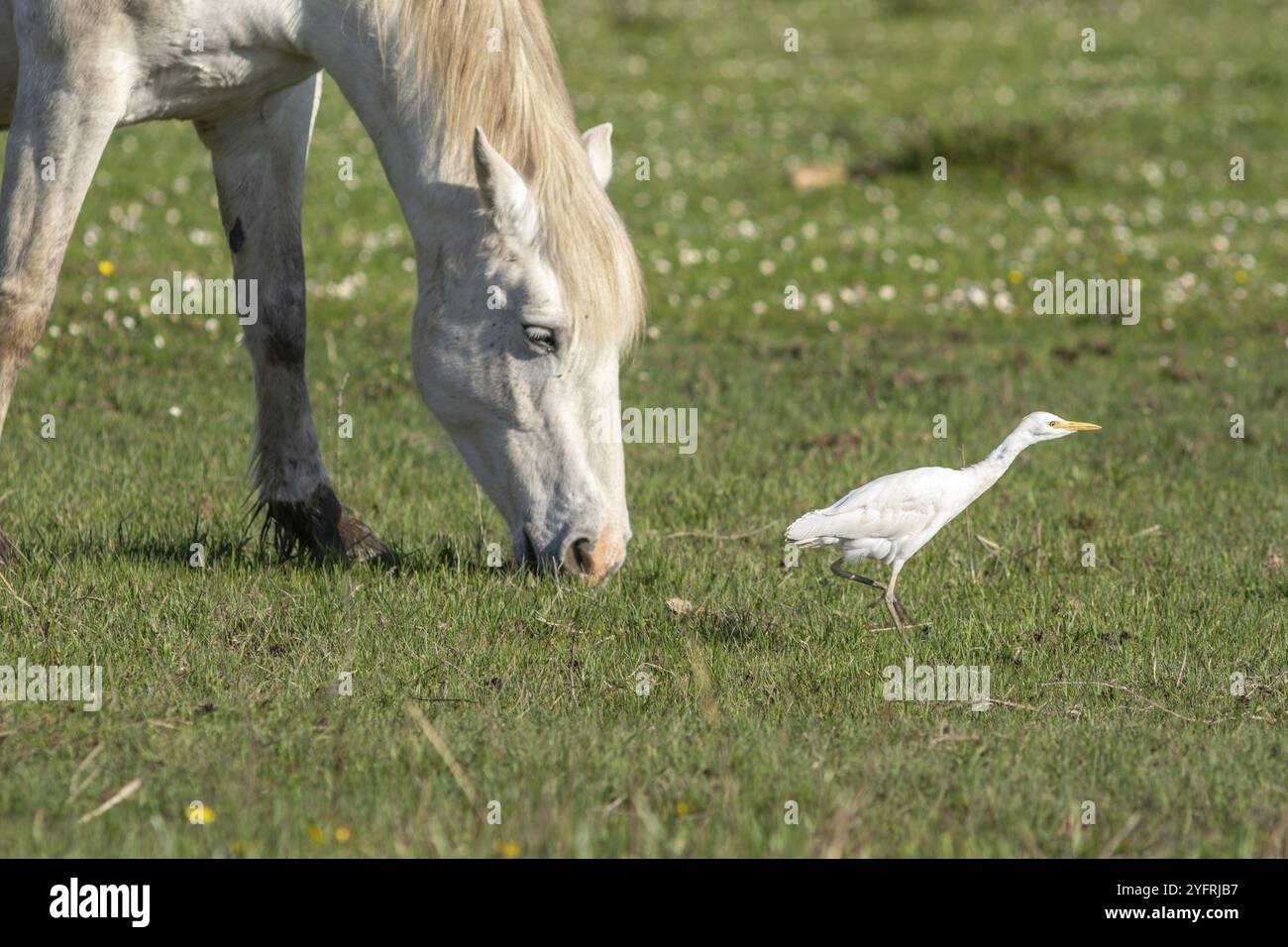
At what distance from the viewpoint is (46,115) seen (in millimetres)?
5230

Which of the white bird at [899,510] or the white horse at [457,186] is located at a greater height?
the white horse at [457,186]

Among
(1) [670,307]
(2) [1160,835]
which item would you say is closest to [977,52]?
(1) [670,307]

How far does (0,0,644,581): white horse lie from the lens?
523cm

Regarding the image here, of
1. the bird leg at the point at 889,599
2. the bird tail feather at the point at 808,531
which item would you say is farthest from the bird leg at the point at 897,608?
the bird tail feather at the point at 808,531

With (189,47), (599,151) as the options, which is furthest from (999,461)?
(189,47)

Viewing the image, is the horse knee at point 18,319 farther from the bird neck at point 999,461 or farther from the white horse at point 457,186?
the bird neck at point 999,461

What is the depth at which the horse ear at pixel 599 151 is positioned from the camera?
18.5 feet

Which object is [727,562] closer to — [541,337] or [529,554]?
[529,554]

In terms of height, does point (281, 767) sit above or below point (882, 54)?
below

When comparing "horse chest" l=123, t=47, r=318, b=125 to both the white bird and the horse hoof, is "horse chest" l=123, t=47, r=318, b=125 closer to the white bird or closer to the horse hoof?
the horse hoof

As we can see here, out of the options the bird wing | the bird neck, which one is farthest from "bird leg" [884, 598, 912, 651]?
the bird neck

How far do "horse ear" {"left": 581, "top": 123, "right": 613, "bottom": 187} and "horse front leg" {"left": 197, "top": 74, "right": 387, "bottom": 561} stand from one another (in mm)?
1189
